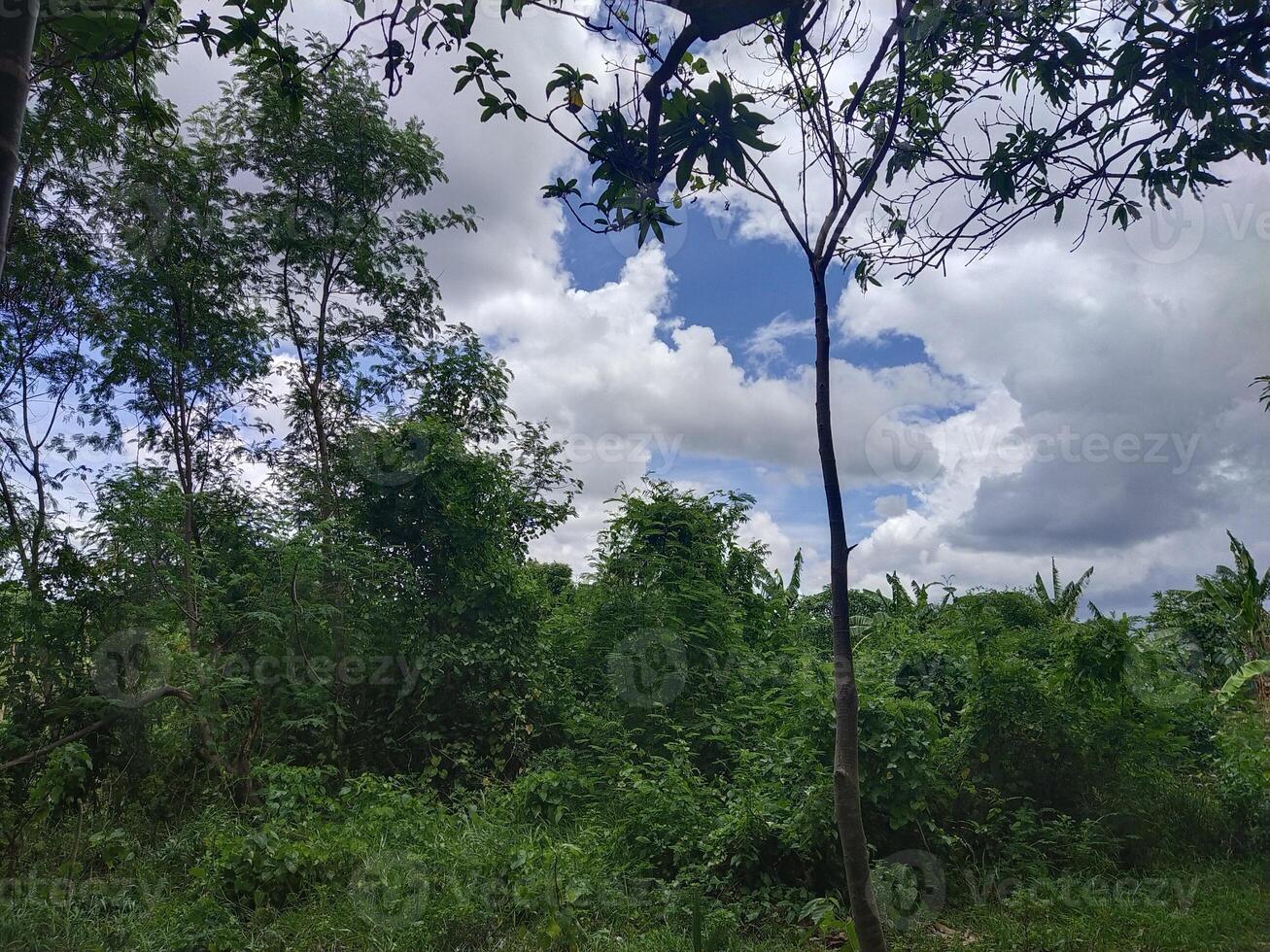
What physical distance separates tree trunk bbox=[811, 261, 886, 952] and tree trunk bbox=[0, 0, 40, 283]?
2021 millimetres

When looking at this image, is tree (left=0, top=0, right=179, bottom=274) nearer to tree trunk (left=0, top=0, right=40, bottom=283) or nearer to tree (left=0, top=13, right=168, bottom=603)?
tree trunk (left=0, top=0, right=40, bottom=283)

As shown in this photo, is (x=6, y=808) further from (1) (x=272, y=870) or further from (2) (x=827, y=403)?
(2) (x=827, y=403)

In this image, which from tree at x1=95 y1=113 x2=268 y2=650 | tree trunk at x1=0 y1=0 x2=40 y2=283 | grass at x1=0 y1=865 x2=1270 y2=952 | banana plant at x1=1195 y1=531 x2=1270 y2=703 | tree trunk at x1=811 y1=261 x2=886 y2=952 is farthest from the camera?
tree at x1=95 y1=113 x2=268 y2=650

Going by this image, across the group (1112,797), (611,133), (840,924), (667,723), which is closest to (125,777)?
(667,723)

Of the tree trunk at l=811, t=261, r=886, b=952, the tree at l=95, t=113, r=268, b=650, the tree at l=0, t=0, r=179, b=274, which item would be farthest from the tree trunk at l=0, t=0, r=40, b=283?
the tree at l=95, t=113, r=268, b=650

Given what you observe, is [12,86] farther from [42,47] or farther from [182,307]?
[182,307]

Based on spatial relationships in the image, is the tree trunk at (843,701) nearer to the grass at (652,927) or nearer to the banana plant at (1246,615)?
the grass at (652,927)

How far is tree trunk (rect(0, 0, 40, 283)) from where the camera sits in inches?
40.4

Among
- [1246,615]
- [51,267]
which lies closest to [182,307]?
[51,267]

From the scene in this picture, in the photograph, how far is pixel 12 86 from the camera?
3.40 ft

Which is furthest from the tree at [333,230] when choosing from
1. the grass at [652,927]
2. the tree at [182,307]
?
the grass at [652,927]

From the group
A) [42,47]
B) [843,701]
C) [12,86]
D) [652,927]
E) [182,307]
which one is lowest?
[652,927]

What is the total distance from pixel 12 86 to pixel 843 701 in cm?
227

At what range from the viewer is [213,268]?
29.8 ft
